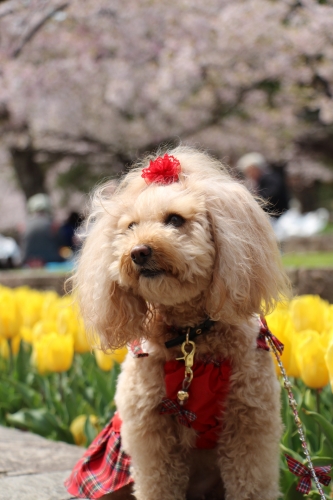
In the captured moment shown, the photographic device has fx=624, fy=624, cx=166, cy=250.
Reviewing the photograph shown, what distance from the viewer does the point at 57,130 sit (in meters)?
→ 13.6

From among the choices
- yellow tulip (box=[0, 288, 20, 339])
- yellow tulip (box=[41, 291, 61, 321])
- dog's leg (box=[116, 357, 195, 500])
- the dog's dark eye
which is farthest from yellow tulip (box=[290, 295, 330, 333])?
yellow tulip (box=[0, 288, 20, 339])

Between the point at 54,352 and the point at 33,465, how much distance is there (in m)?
0.58

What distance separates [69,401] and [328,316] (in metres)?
1.38

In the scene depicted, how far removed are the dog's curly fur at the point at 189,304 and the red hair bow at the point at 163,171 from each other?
0.04m

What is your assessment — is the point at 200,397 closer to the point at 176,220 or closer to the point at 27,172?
the point at 176,220

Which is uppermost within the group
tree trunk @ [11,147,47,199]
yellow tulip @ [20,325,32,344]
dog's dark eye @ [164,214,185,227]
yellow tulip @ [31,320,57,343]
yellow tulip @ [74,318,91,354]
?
dog's dark eye @ [164,214,185,227]

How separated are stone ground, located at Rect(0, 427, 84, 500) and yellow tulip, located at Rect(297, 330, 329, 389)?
1.01 meters

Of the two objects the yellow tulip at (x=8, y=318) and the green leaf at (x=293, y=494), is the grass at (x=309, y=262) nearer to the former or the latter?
the yellow tulip at (x=8, y=318)

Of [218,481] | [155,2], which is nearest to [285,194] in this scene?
[155,2]

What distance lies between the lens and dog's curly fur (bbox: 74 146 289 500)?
1.91 metres

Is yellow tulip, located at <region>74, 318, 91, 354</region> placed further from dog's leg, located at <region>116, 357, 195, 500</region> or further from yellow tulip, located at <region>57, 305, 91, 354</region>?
dog's leg, located at <region>116, 357, 195, 500</region>

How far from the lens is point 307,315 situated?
2801mm

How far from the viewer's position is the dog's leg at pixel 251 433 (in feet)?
6.61

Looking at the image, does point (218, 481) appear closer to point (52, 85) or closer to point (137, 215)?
point (137, 215)
